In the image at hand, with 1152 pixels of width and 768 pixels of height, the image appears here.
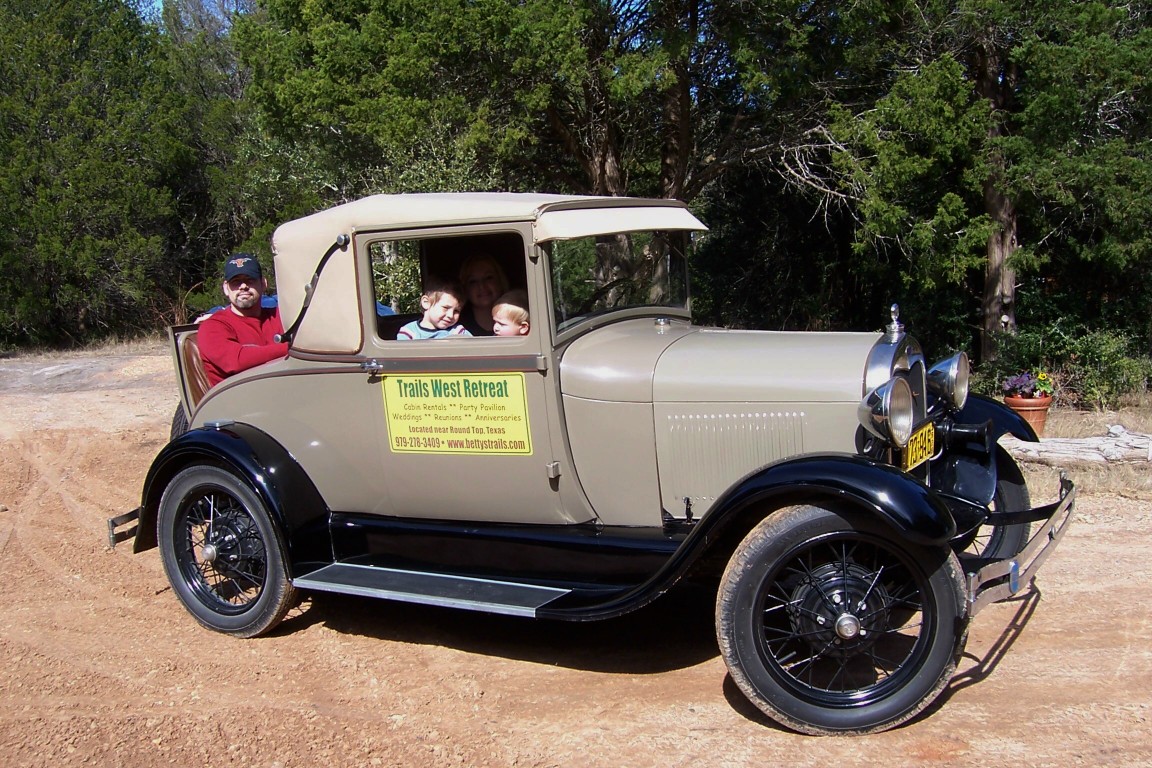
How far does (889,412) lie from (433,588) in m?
1.95

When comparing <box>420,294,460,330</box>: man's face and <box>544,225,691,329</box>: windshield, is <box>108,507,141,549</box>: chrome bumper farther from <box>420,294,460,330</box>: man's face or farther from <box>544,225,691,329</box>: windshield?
<box>544,225,691,329</box>: windshield

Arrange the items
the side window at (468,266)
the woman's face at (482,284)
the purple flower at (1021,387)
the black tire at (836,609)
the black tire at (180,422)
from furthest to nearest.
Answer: the purple flower at (1021,387)
the black tire at (180,422)
the woman's face at (482,284)
the side window at (468,266)
the black tire at (836,609)

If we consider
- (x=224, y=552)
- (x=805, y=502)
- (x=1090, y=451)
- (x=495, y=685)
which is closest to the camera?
(x=805, y=502)

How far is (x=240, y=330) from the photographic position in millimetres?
5066

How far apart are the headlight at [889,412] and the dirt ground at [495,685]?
1.00 m

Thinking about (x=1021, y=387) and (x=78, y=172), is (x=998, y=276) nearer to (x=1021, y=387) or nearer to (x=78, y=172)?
(x=1021, y=387)

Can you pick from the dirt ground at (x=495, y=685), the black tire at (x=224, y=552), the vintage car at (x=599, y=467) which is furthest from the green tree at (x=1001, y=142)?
the black tire at (x=224, y=552)

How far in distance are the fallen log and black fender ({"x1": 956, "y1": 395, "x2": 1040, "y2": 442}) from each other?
2.52 m

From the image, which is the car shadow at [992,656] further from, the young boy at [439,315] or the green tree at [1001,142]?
the green tree at [1001,142]

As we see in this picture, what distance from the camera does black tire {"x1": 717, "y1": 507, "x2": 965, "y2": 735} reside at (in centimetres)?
320

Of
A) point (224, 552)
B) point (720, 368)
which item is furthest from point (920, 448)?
point (224, 552)

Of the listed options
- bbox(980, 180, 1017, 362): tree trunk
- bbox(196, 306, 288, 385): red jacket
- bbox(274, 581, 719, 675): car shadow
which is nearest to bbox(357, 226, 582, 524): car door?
bbox(274, 581, 719, 675): car shadow

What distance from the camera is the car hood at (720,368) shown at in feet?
12.0

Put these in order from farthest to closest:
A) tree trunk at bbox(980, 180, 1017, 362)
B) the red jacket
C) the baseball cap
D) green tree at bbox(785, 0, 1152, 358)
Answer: tree trunk at bbox(980, 180, 1017, 362) < green tree at bbox(785, 0, 1152, 358) < the baseball cap < the red jacket
